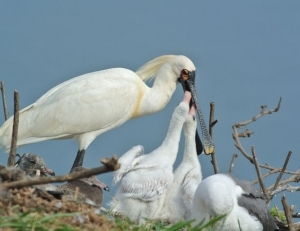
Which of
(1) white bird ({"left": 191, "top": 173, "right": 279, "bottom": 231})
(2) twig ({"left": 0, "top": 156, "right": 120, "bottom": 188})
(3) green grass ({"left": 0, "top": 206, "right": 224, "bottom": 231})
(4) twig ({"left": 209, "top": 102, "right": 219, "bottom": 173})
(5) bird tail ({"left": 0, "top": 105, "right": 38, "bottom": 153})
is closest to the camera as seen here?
(2) twig ({"left": 0, "top": 156, "right": 120, "bottom": 188})

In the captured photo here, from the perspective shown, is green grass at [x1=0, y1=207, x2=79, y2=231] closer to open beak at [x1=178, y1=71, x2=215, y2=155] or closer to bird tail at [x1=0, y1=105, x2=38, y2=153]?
open beak at [x1=178, y1=71, x2=215, y2=155]

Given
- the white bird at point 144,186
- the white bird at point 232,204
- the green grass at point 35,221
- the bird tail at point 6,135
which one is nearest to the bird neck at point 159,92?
the bird tail at point 6,135

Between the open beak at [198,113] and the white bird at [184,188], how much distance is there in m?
0.92

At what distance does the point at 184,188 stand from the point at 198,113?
8.44 ft

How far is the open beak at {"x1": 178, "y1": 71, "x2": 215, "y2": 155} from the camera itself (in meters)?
9.13

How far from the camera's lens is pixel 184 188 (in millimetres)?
7680

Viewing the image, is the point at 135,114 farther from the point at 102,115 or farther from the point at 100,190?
the point at 100,190

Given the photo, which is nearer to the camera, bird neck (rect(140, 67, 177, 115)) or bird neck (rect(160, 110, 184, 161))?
bird neck (rect(160, 110, 184, 161))

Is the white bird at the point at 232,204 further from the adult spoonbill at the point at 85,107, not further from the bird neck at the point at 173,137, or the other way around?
the adult spoonbill at the point at 85,107

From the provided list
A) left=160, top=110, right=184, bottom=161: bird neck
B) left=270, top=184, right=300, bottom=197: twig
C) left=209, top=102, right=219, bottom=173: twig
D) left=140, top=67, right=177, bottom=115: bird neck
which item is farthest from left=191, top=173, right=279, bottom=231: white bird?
left=140, top=67, right=177, bottom=115: bird neck

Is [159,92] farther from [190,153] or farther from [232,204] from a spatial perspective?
[232,204]

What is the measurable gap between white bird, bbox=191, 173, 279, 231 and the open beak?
1.90 m

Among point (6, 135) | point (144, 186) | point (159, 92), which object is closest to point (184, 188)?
point (144, 186)

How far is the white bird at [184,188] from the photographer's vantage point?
7.57 m
